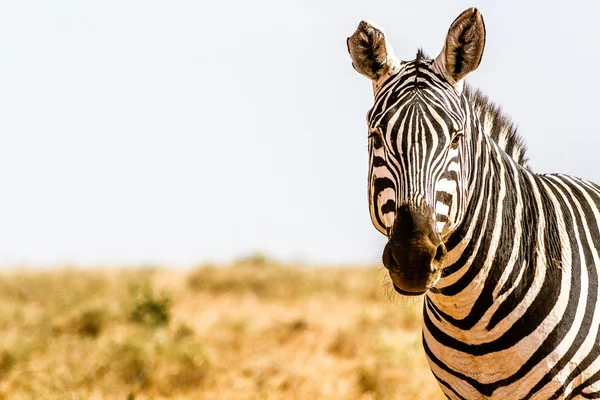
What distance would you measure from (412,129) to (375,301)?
16.7 meters

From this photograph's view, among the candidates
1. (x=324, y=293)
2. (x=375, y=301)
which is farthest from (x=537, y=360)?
(x=324, y=293)

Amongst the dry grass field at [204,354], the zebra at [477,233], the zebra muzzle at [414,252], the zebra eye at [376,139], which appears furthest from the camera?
the dry grass field at [204,354]

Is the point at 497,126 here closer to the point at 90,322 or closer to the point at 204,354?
the point at 204,354

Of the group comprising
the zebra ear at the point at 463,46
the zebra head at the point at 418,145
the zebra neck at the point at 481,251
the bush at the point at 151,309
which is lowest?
the bush at the point at 151,309

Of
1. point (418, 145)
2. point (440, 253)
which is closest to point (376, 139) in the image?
point (418, 145)

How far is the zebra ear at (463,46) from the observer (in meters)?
3.69

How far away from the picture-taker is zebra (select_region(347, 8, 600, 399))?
3557 millimetres

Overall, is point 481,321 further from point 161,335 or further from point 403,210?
point 161,335

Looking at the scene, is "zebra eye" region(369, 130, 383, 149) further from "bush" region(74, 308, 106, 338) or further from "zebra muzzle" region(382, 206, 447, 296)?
"bush" region(74, 308, 106, 338)

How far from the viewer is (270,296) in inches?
910

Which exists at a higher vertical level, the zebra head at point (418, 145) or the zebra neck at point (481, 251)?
the zebra head at point (418, 145)

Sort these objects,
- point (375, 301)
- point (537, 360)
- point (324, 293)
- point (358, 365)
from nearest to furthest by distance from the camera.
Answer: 1. point (537, 360)
2. point (358, 365)
3. point (375, 301)
4. point (324, 293)

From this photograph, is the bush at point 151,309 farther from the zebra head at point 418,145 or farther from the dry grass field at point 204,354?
the zebra head at point 418,145

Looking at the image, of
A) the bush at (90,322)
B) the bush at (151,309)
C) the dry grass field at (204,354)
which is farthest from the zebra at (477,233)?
the bush at (90,322)
